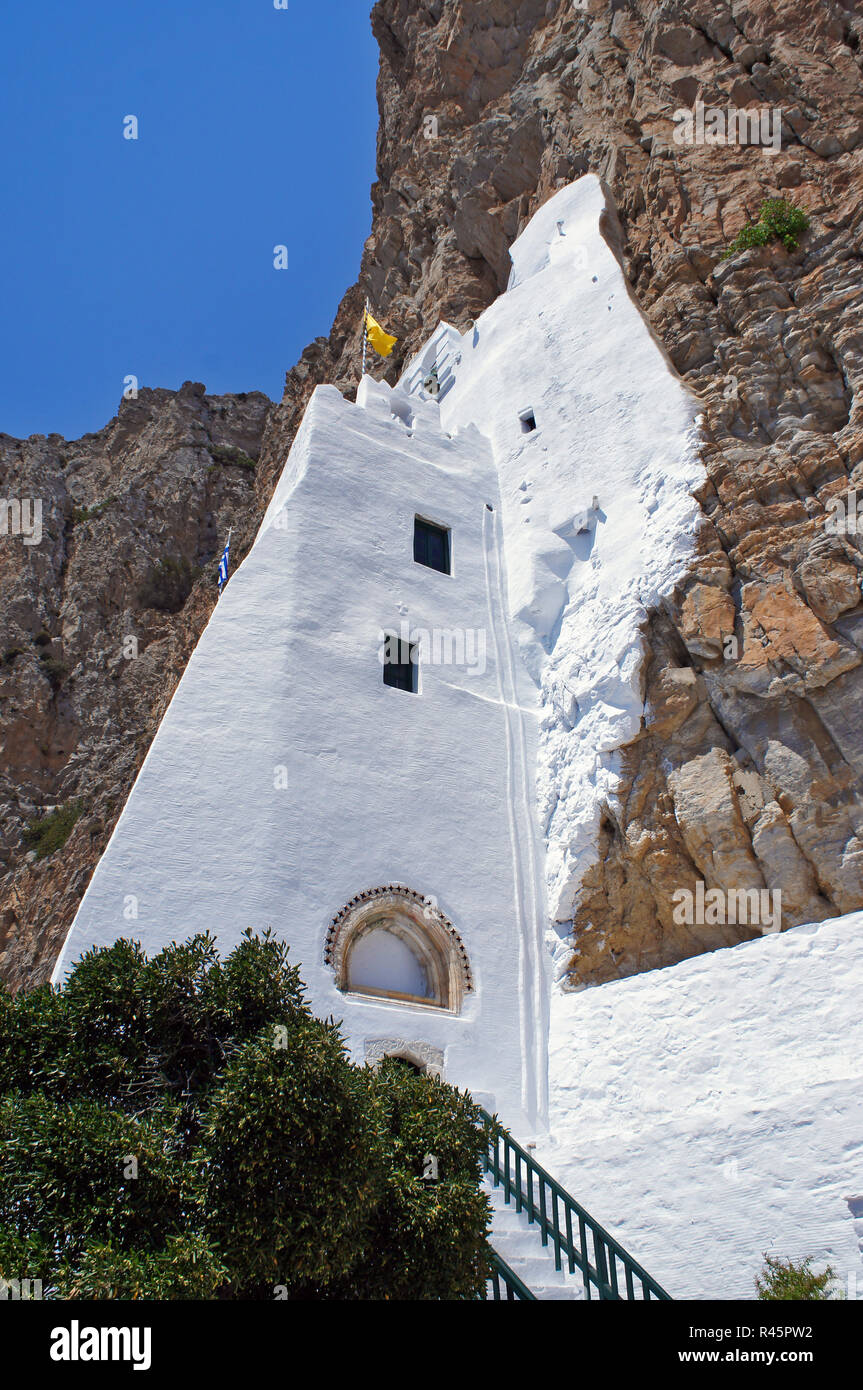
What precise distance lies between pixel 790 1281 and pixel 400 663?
9.46 meters

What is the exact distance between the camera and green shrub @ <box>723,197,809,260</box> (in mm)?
15148

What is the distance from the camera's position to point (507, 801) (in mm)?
14492

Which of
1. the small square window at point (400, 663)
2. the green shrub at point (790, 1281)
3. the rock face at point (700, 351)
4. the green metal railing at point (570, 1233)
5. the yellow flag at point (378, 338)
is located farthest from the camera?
the yellow flag at point (378, 338)

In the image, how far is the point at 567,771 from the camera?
561 inches

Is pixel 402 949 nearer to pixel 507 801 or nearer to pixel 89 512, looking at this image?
pixel 507 801

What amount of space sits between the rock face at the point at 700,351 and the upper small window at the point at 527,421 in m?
2.79

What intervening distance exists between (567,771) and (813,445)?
5413mm

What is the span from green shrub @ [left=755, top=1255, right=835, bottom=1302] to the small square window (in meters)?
8.62

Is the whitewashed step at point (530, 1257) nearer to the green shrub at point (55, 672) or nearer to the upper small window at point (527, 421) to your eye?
the upper small window at point (527, 421)

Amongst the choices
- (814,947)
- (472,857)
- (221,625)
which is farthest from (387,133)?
(814,947)

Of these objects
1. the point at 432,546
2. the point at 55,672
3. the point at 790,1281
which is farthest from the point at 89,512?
the point at 790,1281

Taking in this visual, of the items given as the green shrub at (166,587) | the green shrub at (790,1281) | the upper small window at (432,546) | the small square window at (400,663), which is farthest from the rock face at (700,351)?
the upper small window at (432,546)

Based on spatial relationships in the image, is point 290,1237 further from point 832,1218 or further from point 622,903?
point 622,903

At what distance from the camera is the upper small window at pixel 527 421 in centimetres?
1881
